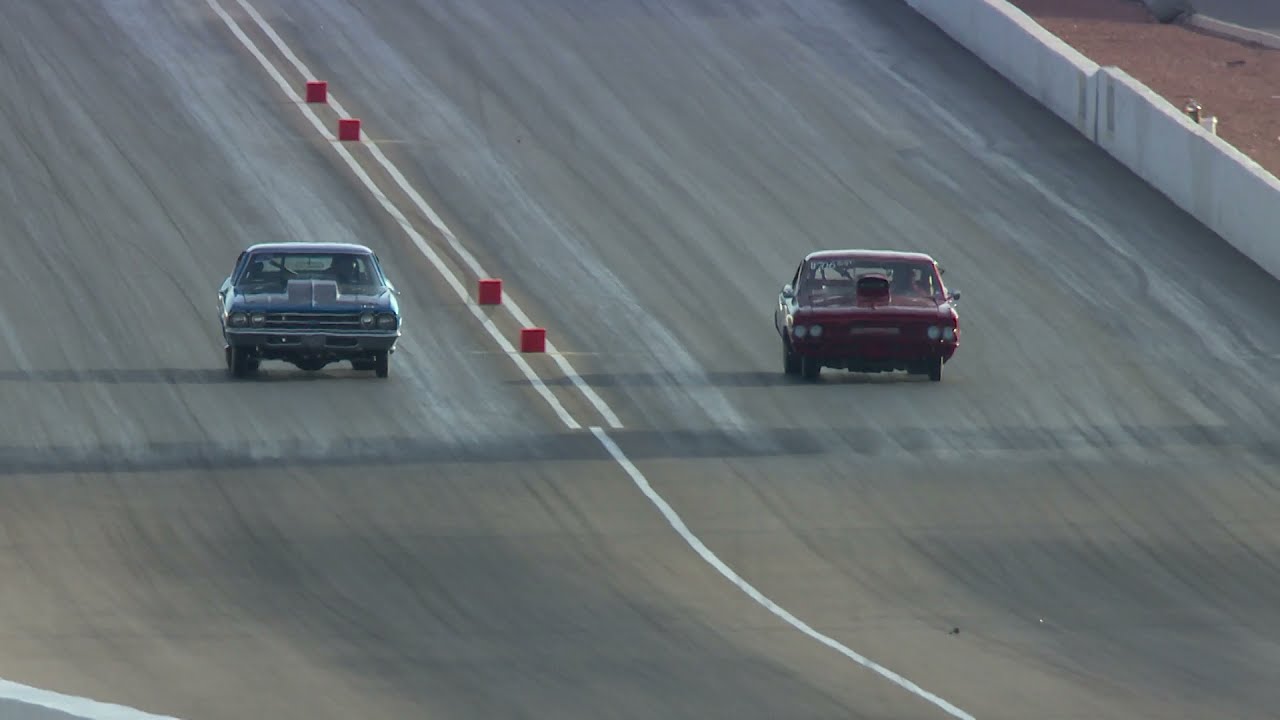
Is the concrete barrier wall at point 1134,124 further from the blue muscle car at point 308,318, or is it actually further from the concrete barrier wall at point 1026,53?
the blue muscle car at point 308,318

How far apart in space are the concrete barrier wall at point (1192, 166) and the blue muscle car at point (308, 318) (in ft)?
37.8

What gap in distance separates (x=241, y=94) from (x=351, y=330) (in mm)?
11278

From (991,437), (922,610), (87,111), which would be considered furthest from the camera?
(87,111)

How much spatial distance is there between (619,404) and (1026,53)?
1439 centimetres

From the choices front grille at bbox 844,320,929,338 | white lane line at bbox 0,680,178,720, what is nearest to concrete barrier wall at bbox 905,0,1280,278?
front grille at bbox 844,320,929,338

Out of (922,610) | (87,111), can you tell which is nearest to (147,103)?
(87,111)

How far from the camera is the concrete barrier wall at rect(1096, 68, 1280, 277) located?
29.1 m

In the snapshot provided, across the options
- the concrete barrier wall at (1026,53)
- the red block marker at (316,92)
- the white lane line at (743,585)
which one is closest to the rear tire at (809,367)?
the white lane line at (743,585)

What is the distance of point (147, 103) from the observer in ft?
107

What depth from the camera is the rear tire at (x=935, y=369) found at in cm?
2394

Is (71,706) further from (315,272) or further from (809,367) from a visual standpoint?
(809,367)

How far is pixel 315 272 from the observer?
2412 centimetres

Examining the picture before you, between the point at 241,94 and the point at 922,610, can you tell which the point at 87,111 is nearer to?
the point at 241,94

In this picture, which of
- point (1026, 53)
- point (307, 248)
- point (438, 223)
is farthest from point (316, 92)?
point (1026, 53)
